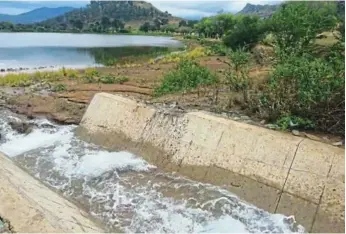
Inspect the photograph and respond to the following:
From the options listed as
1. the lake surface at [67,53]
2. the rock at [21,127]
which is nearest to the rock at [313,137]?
the rock at [21,127]

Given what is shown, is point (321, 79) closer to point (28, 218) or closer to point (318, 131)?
point (318, 131)

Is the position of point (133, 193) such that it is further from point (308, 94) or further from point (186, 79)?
point (186, 79)

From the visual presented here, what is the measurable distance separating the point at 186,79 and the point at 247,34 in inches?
801

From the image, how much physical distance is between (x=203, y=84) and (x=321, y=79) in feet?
13.5

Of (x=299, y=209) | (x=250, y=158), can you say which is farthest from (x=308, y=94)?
(x=299, y=209)

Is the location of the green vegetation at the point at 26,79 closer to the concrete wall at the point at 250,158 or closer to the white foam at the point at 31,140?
the white foam at the point at 31,140

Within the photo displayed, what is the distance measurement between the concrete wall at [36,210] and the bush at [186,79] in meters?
5.28

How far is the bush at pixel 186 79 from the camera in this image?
403 inches

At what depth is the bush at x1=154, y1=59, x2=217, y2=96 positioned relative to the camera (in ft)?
33.6

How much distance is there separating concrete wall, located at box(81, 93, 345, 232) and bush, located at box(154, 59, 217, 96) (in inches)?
96.2

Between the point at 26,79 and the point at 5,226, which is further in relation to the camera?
the point at 26,79

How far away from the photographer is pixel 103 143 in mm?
8500

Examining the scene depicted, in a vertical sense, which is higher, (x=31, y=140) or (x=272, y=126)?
(x=272, y=126)

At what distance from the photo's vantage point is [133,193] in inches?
243
